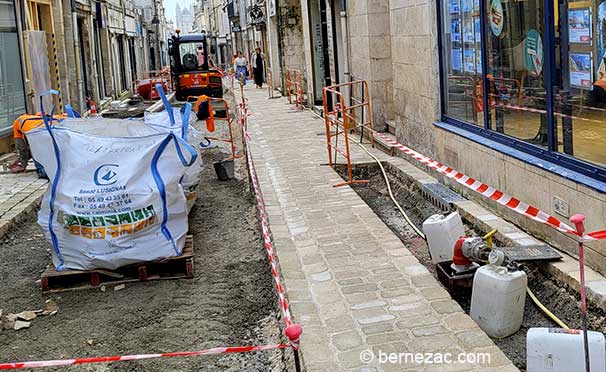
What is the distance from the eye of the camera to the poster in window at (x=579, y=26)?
5.57 m

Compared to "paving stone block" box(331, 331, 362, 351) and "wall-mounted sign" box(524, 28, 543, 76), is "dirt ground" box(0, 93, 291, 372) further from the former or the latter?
"wall-mounted sign" box(524, 28, 543, 76)

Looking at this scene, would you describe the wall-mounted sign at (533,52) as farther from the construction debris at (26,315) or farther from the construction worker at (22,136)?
the construction worker at (22,136)

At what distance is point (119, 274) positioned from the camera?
22.4 ft

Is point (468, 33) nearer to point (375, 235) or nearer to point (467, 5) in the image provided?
point (467, 5)

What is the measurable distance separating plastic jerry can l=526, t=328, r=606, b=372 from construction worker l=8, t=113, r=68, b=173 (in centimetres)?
924

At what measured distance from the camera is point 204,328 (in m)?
5.69

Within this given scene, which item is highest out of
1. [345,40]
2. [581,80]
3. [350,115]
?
[345,40]

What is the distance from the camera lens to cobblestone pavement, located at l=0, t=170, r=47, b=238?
9305 mm

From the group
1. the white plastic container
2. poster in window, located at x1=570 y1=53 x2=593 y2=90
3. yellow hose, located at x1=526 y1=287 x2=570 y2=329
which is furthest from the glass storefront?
yellow hose, located at x1=526 y1=287 x2=570 y2=329

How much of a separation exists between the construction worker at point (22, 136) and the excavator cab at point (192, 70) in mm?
16056

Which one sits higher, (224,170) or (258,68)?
(258,68)

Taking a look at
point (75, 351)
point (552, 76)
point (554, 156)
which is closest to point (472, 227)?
point (554, 156)

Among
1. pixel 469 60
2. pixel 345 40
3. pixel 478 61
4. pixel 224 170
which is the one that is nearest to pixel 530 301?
pixel 478 61

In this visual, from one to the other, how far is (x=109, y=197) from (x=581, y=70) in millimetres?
3992
